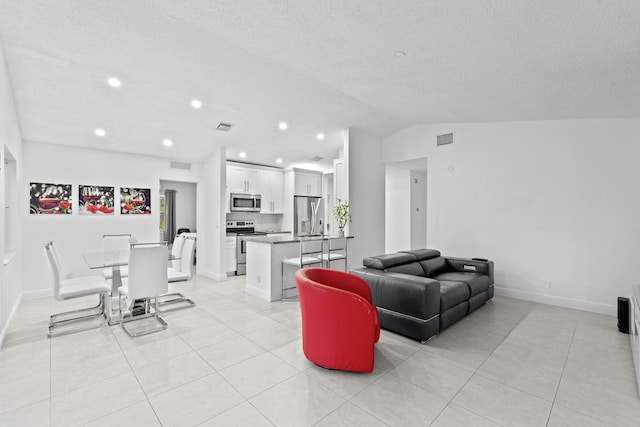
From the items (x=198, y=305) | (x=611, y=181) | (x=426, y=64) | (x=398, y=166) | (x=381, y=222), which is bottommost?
(x=198, y=305)

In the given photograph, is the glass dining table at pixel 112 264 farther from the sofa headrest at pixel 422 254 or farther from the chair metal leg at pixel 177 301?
the sofa headrest at pixel 422 254

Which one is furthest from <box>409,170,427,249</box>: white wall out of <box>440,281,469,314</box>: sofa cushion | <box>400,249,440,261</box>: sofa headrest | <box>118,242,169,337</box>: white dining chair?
<box>118,242,169,337</box>: white dining chair

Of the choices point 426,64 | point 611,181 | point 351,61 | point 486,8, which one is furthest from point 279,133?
point 611,181

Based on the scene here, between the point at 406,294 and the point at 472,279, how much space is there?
141cm

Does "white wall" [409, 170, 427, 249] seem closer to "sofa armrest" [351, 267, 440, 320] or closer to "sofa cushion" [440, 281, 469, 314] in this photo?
"sofa cushion" [440, 281, 469, 314]

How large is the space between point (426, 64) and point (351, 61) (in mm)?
730

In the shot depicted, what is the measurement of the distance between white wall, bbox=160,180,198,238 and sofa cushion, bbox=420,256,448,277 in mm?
5623

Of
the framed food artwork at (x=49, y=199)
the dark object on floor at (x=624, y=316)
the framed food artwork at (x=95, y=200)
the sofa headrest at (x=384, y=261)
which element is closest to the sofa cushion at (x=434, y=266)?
the sofa headrest at (x=384, y=261)

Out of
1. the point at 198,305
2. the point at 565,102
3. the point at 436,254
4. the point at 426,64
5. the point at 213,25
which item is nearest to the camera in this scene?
the point at 213,25

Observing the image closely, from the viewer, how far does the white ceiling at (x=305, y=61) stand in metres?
2.14

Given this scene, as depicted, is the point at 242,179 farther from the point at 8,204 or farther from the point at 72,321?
the point at 72,321

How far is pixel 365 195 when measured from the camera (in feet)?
19.7

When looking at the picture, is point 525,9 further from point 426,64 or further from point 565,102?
point 565,102

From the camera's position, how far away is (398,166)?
6801mm
